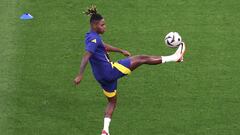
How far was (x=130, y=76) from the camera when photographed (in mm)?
14516

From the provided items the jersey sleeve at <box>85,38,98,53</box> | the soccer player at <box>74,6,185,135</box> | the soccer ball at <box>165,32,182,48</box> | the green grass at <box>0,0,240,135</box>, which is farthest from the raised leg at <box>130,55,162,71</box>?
the green grass at <box>0,0,240,135</box>

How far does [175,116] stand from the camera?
41.8 feet

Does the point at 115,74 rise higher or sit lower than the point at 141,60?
lower

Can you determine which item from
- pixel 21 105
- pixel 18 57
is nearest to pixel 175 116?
pixel 21 105

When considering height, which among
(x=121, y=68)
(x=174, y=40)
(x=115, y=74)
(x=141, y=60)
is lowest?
(x=115, y=74)

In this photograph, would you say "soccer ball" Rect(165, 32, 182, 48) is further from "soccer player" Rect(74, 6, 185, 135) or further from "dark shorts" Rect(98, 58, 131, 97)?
"dark shorts" Rect(98, 58, 131, 97)

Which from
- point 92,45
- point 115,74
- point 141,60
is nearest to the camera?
point 92,45

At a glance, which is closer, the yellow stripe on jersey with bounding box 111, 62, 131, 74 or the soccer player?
the soccer player

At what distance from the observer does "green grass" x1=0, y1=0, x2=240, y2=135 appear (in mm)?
12578

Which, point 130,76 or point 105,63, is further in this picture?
point 130,76

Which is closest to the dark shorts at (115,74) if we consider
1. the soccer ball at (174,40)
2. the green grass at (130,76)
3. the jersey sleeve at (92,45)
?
the jersey sleeve at (92,45)

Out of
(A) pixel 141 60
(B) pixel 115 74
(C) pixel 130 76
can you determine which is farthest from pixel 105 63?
(C) pixel 130 76

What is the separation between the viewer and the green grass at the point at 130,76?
12578 mm

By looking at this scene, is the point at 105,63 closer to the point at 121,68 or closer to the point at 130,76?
the point at 121,68
